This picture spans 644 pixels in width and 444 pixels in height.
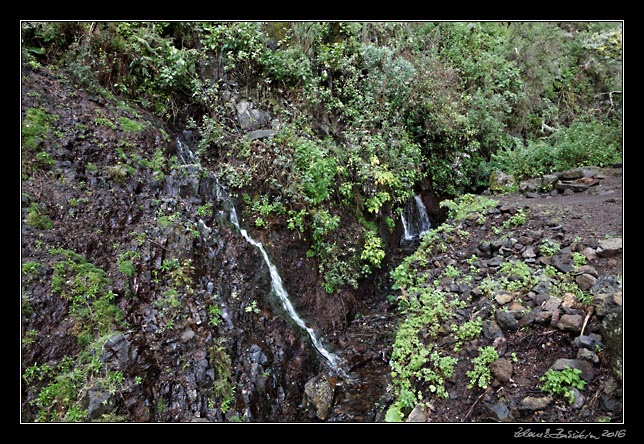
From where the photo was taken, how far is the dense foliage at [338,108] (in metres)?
7.27

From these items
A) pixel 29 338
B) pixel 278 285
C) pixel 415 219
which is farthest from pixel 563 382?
pixel 415 219

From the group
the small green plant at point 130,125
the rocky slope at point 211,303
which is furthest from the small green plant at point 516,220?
the small green plant at point 130,125

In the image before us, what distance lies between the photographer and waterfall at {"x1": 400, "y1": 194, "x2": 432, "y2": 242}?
9.33m

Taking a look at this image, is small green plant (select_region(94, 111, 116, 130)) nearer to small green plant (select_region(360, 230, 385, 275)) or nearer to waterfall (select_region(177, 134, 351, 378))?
waterfall (select_region(177, 134, 351, 378))

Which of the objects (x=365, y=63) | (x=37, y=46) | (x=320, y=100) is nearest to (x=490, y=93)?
(x=365, y=63)

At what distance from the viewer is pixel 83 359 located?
4309mm

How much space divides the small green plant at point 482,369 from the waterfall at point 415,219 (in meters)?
4.79

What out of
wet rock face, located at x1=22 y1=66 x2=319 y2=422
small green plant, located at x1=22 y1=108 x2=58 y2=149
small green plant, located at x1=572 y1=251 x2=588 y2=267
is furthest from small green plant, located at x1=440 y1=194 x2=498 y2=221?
small green plant, located at x1=22 y1=108 x2=58 y2=149

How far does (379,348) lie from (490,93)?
9.73 meters

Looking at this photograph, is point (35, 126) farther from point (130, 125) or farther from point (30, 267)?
point (30, 267)

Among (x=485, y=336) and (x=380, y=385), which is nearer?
(x=485, y=336)

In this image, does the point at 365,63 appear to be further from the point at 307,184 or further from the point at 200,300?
A: the point at 200,300

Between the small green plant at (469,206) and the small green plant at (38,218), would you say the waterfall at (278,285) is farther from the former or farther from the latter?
the small green plant at (469,206)

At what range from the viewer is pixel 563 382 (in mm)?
3848
